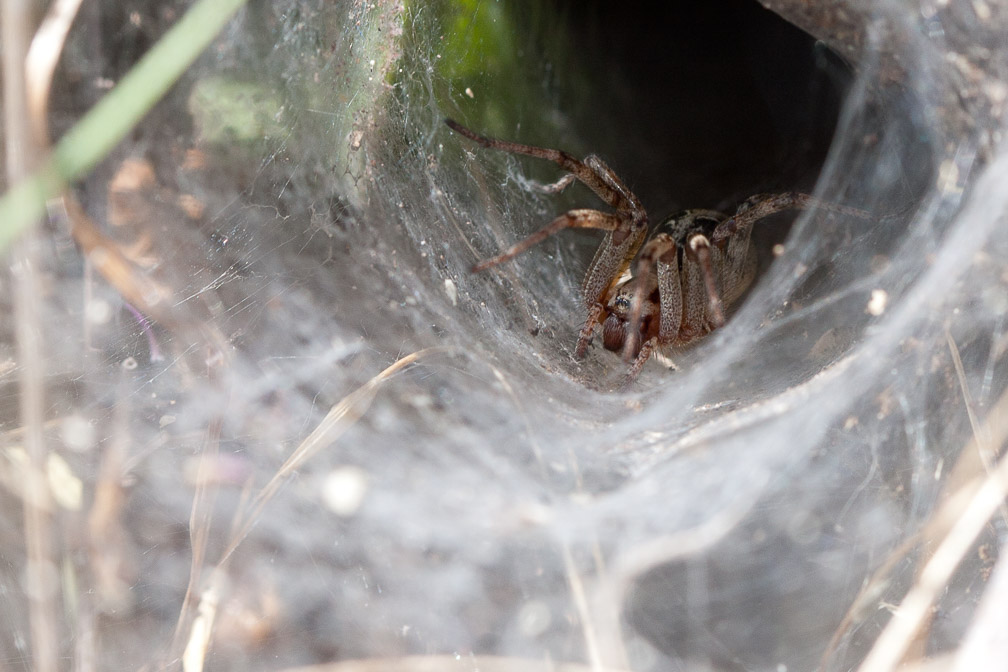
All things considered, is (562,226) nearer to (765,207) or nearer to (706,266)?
(706,266)

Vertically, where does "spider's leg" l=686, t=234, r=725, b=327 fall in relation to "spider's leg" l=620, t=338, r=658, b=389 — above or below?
above

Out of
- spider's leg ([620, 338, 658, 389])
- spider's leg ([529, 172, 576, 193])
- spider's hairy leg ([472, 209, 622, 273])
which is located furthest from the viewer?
spider's leg ([529, 172, 576, 193])

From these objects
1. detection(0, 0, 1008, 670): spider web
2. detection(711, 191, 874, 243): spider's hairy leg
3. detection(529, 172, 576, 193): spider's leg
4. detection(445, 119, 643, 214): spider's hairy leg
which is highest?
detection(529, 172, 576, 193): spider's leg

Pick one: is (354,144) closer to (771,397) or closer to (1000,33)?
(771,397)

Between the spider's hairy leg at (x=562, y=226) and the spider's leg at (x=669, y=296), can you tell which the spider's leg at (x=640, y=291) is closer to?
the spider's leg at (x=669, y=296)

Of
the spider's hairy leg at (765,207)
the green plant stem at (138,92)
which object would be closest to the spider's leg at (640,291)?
the spider's hairy leg at (765,207)

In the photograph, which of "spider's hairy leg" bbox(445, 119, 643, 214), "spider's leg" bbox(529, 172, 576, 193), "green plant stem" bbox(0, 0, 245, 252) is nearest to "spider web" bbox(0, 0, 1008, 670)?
"green plant stem" bbox(0, 0, 245, 252)

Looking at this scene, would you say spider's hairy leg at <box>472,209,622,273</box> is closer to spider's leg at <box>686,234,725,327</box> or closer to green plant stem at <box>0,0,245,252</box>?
spider's leg at <box>686,234,725,327</box>

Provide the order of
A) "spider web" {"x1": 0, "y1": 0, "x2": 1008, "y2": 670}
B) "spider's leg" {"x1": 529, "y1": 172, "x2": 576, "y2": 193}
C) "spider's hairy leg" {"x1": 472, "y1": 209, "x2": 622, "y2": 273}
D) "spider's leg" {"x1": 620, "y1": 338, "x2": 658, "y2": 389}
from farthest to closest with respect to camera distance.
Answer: "spider's leg" {"x1": 529, "y1": 172, "x2": 576, "y2": 193}
"spider's leg" {"x1": 620, "y1": 338, "x2": 658, "y2": 389}
"spider's hairy leg" {"x1": 472, "y1": 209, "x2": 622, "y2": 273}
"spider web" {"x1": 0, "y1": 0, "x2": 1008, "y2": 670}
